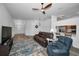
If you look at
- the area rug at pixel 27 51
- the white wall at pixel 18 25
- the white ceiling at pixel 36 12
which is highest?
the white ceiling at pixel 36 12

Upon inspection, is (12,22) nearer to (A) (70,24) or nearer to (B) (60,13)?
(B) (60,13)

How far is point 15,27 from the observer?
669 centimetres

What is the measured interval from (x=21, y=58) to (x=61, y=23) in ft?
14.3

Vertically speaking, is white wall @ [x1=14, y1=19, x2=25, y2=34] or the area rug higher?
white wall @ [x1=14, y1=19, x2=25, y2=34]

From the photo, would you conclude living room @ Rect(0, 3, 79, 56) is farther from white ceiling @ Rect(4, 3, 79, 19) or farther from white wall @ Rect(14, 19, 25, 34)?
white wall @ Rect(14, 19, 25, 34)

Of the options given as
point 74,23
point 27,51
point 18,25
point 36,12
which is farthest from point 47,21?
point 18,25

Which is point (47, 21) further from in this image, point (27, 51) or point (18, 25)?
point (18, 25)

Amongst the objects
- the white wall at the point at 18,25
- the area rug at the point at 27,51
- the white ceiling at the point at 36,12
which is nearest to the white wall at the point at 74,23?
the white ceiling at the point at 36,12

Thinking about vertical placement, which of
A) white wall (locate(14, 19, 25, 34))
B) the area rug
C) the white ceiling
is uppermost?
the white ceiling

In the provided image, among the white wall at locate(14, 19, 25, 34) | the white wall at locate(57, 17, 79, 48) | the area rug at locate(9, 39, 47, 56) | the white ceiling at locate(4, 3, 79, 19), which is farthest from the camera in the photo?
the white wall at locate(14, 19, 25, 34)

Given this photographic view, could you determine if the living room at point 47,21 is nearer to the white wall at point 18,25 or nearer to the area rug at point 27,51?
the area rug at point 27,51

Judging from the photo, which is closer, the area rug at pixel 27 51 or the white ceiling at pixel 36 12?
the area rug at pixel 27 51

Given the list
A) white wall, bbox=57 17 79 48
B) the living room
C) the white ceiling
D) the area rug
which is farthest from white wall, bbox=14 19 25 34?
white wall, bbox=57 17 79 48

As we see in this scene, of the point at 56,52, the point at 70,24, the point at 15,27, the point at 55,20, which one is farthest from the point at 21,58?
the point at 15,27
